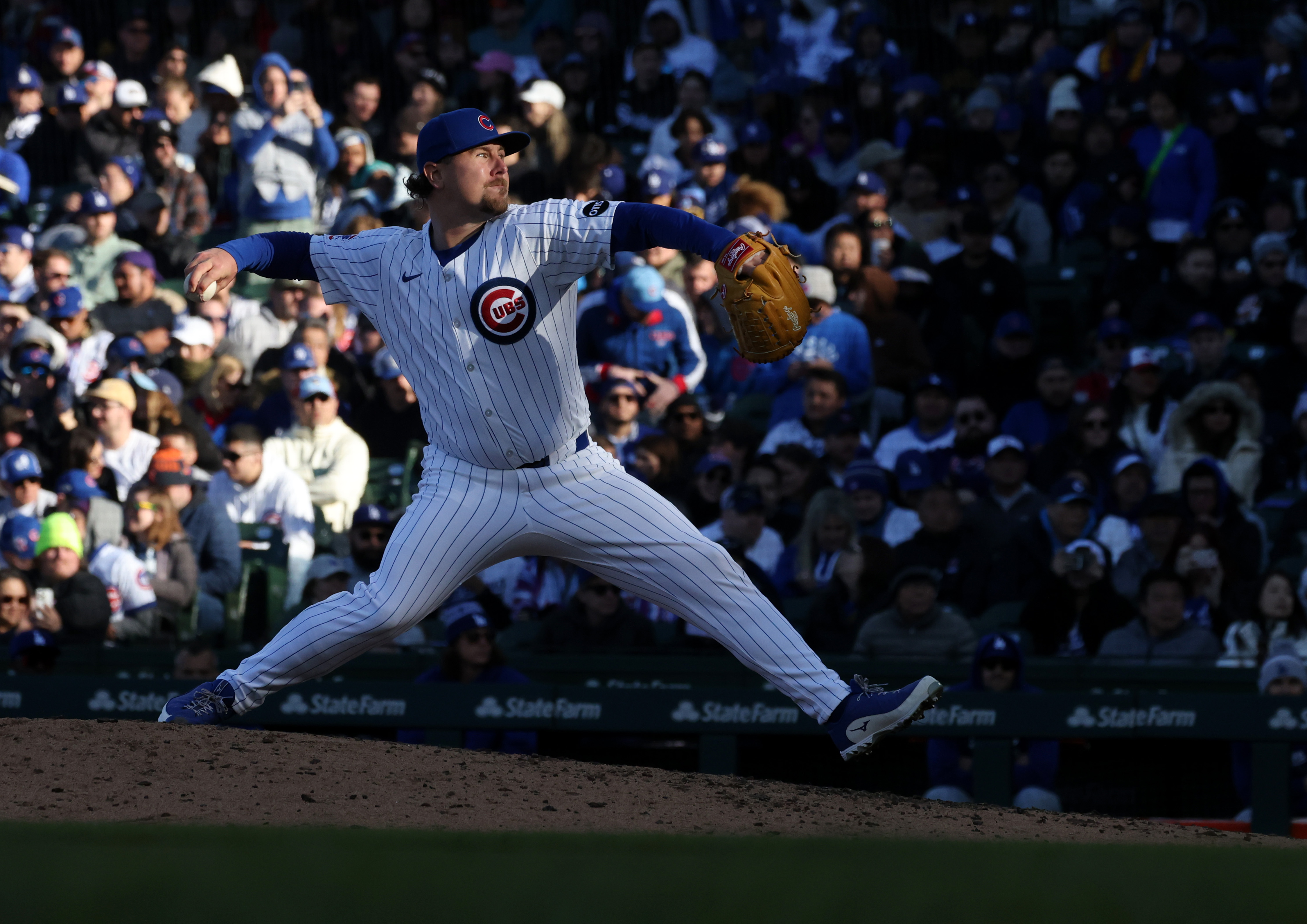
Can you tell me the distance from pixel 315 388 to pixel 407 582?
4.21 meters

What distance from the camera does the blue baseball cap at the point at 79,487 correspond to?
757 cm

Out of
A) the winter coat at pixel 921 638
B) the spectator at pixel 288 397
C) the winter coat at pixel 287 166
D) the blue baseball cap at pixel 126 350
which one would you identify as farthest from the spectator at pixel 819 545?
the winter coat at pixel 287 166

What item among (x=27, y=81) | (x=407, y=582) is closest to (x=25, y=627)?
(x=407, y=582)

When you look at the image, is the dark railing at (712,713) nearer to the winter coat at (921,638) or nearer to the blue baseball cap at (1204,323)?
the winter coat at (921,638)

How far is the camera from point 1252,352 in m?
8.20

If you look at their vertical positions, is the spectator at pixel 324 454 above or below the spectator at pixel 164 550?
above

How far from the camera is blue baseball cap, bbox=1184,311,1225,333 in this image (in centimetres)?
809

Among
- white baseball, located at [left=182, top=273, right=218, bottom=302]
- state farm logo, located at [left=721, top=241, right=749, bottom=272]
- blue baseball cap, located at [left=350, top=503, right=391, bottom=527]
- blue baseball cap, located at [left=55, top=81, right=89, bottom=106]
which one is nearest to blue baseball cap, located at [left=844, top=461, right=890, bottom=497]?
blue baseball cap, located at [left=350, top=503, right=391, bottom=527]

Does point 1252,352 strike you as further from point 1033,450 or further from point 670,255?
point 670,255

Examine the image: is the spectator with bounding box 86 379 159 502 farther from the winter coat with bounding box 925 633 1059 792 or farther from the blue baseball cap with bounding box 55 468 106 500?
A: the winter coat with bounding box 925 633 1059 792

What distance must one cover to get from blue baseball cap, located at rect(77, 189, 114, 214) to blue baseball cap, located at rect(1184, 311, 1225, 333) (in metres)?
6.08

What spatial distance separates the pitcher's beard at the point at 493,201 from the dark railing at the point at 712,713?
256 cm

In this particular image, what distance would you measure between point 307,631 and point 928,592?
3188 mm

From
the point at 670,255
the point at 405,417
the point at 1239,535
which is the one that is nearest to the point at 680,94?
the point at 670,255
